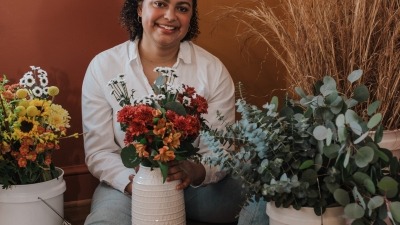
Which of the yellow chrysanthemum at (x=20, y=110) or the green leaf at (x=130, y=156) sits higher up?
the yellow chrysanthemum at (x=20, y=110)

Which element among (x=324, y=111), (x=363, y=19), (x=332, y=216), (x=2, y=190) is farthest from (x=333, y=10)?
(x=2, y=190)

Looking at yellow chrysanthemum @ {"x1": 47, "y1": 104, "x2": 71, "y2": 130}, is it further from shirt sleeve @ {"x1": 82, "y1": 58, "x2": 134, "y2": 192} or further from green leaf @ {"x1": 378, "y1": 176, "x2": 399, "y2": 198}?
green leaf @ {"x1": 378, "y1": 176, "x2": 399, "y2": 198}

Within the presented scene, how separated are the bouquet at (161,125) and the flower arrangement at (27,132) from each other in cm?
23

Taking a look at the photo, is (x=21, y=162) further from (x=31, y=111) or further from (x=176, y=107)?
(x=176, y=107)

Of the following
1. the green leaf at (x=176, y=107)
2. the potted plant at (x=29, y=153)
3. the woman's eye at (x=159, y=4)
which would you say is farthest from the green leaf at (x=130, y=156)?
the woman's eye at (x=159, y=4)

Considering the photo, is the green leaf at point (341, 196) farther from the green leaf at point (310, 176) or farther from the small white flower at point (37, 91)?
the small white flower at point (37, 91)

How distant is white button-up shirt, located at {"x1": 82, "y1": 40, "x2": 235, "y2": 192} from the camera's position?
1.57 meters

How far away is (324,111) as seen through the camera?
0.99 metres

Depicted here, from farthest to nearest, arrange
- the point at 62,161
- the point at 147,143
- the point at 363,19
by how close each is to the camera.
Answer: the point at 62,161
the point at 363,19
the point at 147,143

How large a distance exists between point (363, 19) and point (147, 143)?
0.63 m

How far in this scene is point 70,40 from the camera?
1758 mm

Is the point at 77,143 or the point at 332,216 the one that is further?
the point at 77,143

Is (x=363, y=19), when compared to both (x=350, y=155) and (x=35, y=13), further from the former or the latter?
(x=35, y=13)

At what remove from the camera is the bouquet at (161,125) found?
107cm
